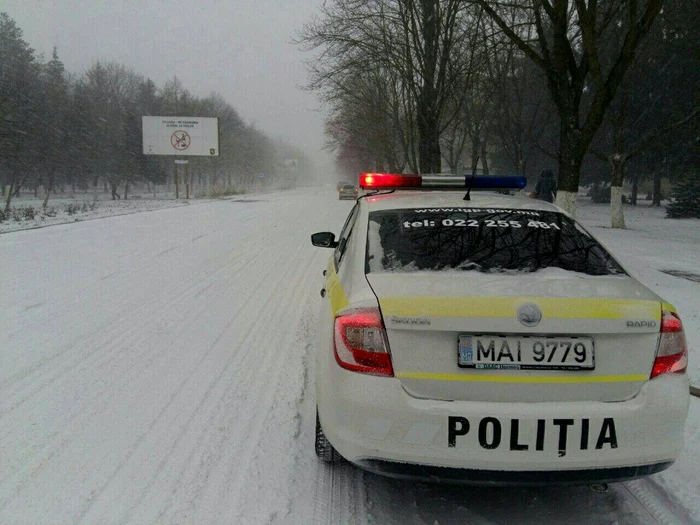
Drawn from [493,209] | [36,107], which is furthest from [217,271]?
[36,107]

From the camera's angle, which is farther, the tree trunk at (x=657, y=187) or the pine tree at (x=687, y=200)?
the tree trunk at (x=657, y=187)

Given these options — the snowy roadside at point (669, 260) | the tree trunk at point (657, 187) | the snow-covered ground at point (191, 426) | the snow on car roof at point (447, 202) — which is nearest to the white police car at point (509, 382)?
the snow-covered ground at point (191, 426)

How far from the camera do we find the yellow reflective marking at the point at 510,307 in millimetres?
2309

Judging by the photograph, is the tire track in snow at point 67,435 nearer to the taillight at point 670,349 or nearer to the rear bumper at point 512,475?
the rear bumper at point 512,475

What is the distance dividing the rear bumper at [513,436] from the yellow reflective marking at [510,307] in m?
0.33

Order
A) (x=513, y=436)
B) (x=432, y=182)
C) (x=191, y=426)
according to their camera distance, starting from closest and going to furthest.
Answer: (x=513, y=436), (x=191, y=426), (x=432, y=182)

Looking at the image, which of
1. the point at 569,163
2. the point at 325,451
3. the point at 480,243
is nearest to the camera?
the point at 480,243

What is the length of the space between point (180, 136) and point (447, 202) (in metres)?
45.2

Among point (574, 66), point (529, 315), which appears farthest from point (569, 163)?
point (529, 315)

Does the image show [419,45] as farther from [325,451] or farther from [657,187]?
[657,187]

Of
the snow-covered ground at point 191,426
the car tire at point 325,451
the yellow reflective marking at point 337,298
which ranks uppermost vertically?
the yellow reflective marking at point 337,298

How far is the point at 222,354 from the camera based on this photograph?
5.24 m

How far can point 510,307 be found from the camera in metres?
2.31

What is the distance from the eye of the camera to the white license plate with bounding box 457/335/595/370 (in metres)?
2.33
